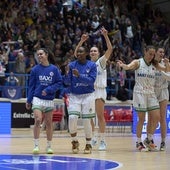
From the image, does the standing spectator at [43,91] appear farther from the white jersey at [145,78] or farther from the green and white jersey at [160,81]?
the green and white jersey at [160,81]

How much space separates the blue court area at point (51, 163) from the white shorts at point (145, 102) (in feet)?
7.66

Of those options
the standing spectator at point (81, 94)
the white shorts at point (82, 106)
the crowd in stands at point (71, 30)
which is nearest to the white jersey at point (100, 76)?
the standing spectator at point (81, 94)

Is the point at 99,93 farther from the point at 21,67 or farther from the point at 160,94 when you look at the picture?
the point at 21,67

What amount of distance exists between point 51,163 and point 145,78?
349 cm

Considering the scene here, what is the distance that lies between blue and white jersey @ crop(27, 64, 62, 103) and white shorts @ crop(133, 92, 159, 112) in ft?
5.99

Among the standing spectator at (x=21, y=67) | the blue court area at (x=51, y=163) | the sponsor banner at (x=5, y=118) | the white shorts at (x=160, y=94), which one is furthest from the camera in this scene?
the standing spectator at (x=21, y=67)

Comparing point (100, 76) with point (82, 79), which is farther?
point (100, 76)

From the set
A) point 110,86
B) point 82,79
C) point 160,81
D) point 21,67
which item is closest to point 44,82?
point 82,79

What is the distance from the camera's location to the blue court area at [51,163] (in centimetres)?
824

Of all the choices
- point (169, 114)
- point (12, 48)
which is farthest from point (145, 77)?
point (12, 48)

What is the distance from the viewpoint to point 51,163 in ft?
28.9

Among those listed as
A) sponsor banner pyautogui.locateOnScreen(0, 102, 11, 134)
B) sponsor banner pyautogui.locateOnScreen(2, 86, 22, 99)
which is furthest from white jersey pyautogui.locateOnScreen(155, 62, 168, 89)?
sponsor banner pyautogui.locateOnScreen(2, 86, 22, 99)

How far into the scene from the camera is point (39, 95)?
411 inches

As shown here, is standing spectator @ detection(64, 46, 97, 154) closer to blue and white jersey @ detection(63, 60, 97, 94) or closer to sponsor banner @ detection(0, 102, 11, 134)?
blue and white jersey @ detection(63, 60, 97, 94)
